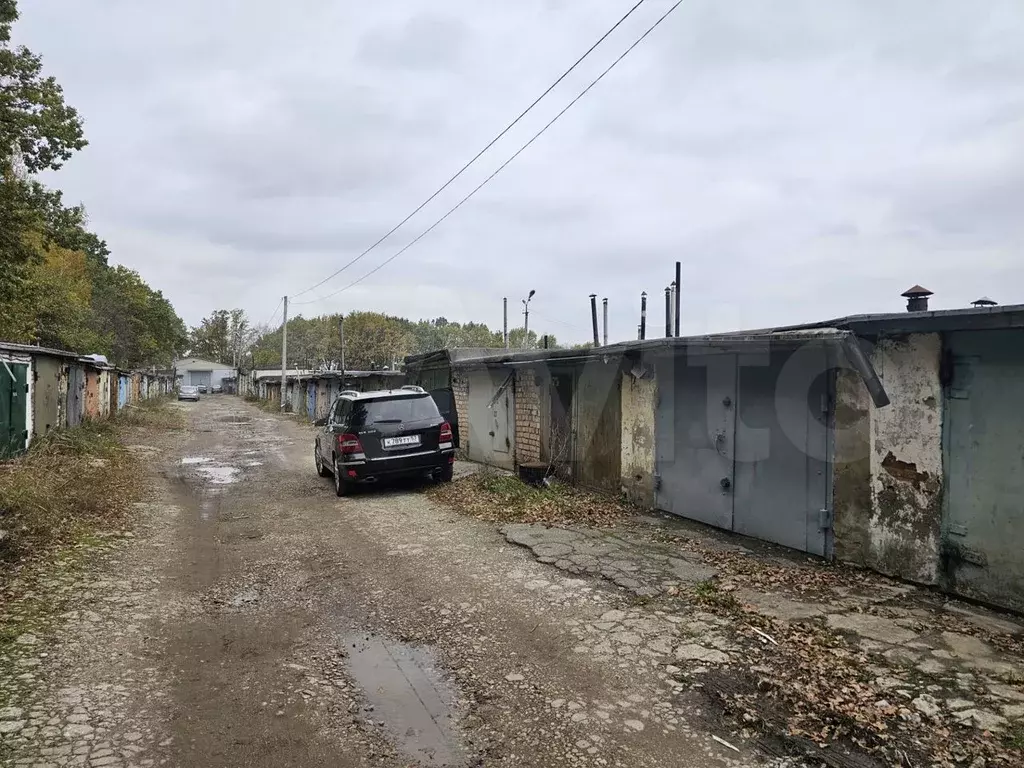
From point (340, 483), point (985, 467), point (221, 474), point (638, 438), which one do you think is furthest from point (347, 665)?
point (221, 474)

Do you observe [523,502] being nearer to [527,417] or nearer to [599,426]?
[599,426]

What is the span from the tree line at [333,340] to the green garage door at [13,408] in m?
33.1

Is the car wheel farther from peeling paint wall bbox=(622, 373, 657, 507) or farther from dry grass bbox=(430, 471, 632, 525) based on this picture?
peeling paint wall bbox=(622, 373, 657, 507)

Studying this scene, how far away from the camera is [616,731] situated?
337cm

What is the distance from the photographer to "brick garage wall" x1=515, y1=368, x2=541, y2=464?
39.2 ft

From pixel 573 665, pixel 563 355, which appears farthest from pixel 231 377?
pixel 573 665

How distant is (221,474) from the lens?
13.3 m

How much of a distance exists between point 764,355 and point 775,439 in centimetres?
92

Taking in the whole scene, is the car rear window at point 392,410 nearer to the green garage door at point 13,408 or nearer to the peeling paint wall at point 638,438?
the peeling paint wall at point 638,438

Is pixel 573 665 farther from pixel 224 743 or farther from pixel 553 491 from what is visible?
pixel 553 491

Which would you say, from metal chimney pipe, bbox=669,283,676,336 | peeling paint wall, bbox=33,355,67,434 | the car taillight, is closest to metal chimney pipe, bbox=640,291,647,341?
metal chimney pipe, bbox=669,283,676,336

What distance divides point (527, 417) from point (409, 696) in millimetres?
8633

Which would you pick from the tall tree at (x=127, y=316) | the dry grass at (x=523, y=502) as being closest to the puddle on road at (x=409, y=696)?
the dry grass at (x=523, y=502)

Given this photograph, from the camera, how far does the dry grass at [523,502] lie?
855 cm
